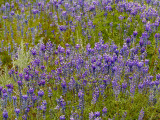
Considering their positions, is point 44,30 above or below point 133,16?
below

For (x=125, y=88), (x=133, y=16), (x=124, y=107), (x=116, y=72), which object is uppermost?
(x=133, y=16)

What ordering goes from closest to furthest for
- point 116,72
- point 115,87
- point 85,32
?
point 115,87
point 116,72
point 85,32

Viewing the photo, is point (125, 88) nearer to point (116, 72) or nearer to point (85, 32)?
point (116, 72)

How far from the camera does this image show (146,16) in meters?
4.95

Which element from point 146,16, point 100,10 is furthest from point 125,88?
point 100,10

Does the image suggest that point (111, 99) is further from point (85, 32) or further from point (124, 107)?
point (85, 32)

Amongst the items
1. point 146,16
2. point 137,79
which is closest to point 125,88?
point 137,79

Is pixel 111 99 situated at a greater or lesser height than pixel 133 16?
lesser

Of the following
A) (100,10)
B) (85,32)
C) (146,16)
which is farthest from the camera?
(100,10)

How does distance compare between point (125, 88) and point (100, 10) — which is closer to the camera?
point (125, 88)

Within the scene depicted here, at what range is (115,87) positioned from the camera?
3094 millimetres

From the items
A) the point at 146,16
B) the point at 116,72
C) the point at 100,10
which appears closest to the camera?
the point at 116,72

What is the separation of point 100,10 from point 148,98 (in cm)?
309

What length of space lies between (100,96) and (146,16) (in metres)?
2.25
